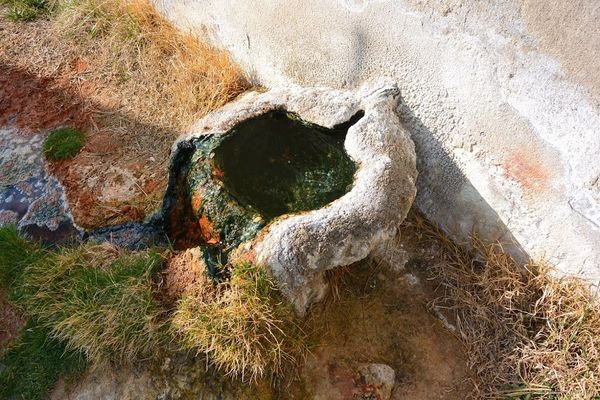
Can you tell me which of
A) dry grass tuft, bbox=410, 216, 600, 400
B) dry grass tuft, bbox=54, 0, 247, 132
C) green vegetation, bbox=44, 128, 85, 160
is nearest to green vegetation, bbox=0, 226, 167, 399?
green vegetation, bbox=44, 128, 85, 160

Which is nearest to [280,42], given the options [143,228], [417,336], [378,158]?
[378,158]

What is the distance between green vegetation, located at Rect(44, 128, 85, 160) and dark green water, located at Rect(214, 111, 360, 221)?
51.3 inches

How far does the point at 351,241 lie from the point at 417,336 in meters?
0.82

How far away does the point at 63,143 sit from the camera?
153 inches

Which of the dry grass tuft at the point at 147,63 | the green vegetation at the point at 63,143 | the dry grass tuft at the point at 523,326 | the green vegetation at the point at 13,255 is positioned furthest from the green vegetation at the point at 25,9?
the dry grass tuft at the point at 523,326

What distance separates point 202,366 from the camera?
272cm

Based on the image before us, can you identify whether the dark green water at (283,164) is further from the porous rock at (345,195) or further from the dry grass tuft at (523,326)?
the dry grass tuft at (523,326)

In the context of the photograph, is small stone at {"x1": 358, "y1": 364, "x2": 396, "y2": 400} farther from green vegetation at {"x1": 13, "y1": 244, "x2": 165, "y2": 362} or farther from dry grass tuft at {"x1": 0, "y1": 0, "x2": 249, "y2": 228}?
dry grass tuft at {"x1": 0, "y1": 0, "x2": 249, "y2": 228}

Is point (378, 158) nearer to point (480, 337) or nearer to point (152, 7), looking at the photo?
point (480, 337)

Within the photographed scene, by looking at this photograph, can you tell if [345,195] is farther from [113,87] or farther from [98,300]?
[113,87]

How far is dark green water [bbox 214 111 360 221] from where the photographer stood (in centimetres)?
297

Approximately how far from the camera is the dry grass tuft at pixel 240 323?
8.50 feet

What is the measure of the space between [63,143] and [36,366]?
163 centimetres

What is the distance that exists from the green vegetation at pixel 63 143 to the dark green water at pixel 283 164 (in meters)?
1.30
